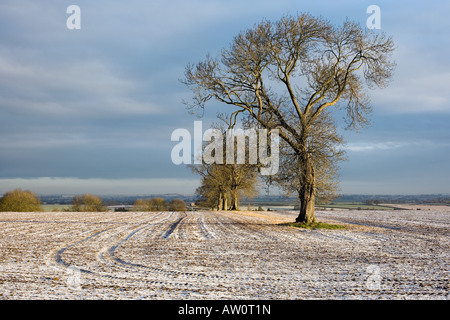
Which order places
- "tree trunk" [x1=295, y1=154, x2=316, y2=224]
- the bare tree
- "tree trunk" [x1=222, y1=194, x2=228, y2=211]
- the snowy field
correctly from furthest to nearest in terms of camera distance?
"tree trunk" [x1=222, y1=194, x2=228, y2=211]
the bare tree
"tree trunk" [x1=295, y1=154, x2=316, y2=224]
the snowy field

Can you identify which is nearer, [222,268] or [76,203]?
[222,268]

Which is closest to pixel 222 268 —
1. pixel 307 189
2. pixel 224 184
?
pixel 307 189

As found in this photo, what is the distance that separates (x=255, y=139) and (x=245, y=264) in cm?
1516

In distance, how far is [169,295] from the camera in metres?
8.52

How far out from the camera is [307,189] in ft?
86.1

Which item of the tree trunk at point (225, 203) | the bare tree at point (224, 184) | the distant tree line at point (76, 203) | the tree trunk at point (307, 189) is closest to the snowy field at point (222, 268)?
the tree trunk at point (307, 189)

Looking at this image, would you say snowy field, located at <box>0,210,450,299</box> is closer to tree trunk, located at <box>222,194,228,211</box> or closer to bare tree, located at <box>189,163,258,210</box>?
bare tree, located at <box>189,163,258,210</box>

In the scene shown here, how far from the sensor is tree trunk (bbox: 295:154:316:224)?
83.8ft

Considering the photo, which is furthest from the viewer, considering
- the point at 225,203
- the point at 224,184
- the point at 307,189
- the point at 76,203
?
the point at 76,203

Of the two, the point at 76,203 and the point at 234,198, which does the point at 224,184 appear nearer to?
the point at 234,198

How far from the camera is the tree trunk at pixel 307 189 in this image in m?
25.5

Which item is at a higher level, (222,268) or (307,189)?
(307,189)

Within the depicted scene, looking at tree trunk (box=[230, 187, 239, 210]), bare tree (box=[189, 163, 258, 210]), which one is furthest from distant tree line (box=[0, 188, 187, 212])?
tree trunk (box=[230, 187, 239, 210])

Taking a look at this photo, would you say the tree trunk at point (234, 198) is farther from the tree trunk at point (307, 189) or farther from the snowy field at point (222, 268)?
the snowy field at point (222, 268)
